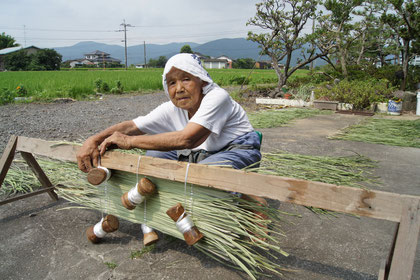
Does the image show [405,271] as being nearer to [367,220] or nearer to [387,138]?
[367,220]

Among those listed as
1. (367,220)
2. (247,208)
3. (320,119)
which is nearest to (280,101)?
(320,119)

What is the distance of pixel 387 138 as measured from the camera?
15.9ft

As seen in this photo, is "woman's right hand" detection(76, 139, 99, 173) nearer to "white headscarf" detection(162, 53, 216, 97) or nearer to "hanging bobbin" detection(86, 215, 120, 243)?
"hanging bobbin" detection(86, 215, 120, 243)

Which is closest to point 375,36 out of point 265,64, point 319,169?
point 265,64

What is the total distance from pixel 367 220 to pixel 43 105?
325 inches

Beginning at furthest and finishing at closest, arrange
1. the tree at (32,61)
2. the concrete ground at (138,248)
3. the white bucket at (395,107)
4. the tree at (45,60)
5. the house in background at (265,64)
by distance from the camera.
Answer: the tree at (45,60) → the tree at (32,61) → the house in background at (265,64) → the white bucket at (395,107) → the concrete ground at (138,248)

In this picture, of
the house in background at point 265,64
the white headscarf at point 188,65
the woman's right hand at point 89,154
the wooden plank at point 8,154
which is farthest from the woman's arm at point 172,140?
the house in background at point 265,64

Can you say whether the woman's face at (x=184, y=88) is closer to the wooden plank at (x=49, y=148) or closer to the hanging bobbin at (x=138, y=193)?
the hanging bobbin at (x=138, y=193)

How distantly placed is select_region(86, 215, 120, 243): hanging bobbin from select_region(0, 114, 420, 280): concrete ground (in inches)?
2.4

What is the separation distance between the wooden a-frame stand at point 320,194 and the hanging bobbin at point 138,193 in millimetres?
67

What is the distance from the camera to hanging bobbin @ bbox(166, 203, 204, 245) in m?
1.59

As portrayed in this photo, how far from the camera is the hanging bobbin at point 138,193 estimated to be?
5.47 ft

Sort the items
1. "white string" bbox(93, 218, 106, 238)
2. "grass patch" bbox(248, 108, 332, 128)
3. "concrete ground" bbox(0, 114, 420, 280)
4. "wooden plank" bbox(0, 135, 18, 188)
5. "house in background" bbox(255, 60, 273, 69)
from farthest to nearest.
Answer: "house in background" bbox(255, 60, 273, 69), "grass patch" bbox(248, 108, 332, 128), "wooden plank" bbox(0, 135, 18, 188), "white string" bbox(93, 218, 106, 238), "concrete ground" bbox(0, 114, 420, 280)

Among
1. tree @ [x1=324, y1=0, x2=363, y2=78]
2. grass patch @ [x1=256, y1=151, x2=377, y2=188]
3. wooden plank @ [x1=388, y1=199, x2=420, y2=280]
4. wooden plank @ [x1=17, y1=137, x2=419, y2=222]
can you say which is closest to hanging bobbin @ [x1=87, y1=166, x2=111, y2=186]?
wooden plank @ [x1=17, y1=137, x2=419, y2=222]
